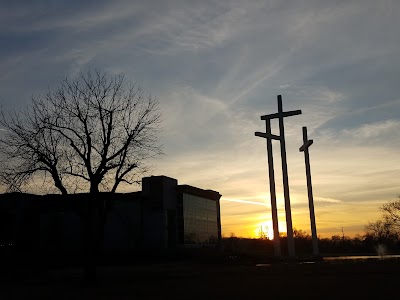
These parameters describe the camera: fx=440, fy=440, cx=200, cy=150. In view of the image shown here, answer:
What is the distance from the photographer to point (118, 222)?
66.6 m

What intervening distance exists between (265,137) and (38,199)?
42.6m

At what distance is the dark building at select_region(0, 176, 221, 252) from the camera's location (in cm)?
6600

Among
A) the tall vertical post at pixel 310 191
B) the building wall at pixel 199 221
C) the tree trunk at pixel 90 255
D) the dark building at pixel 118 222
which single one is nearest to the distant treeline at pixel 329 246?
the building wall at pixel 199 221

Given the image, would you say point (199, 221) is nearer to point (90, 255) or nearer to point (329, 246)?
point (329, 246)

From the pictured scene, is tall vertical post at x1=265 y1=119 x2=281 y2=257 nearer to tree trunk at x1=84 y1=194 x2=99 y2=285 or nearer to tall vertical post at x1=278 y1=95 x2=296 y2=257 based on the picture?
tall vertical post at x1=278 y1=95 x2=296 y2=257

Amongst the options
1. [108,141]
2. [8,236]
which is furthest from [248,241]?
[108,141]

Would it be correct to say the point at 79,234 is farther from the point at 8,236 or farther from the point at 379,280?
the point at 379,280

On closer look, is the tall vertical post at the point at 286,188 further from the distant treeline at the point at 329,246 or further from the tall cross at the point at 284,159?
the distant treeline at the point at 329,246

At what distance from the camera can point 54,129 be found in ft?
86.3

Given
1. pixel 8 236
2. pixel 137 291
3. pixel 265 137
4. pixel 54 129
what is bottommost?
pixel 137 291

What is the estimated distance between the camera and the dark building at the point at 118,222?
217 feet

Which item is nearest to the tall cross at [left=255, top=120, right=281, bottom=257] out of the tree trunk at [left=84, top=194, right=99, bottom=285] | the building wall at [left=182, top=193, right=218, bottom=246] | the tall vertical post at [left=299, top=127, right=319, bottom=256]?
the tall vertical post at [left=299, top=127, right=319, bottom=256]

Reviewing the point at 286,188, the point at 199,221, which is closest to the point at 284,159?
the point at 286,188

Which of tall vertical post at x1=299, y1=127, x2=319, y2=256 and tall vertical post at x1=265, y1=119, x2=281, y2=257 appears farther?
tall vertical post at x1=299, y1=127, x2=319, y2=256
